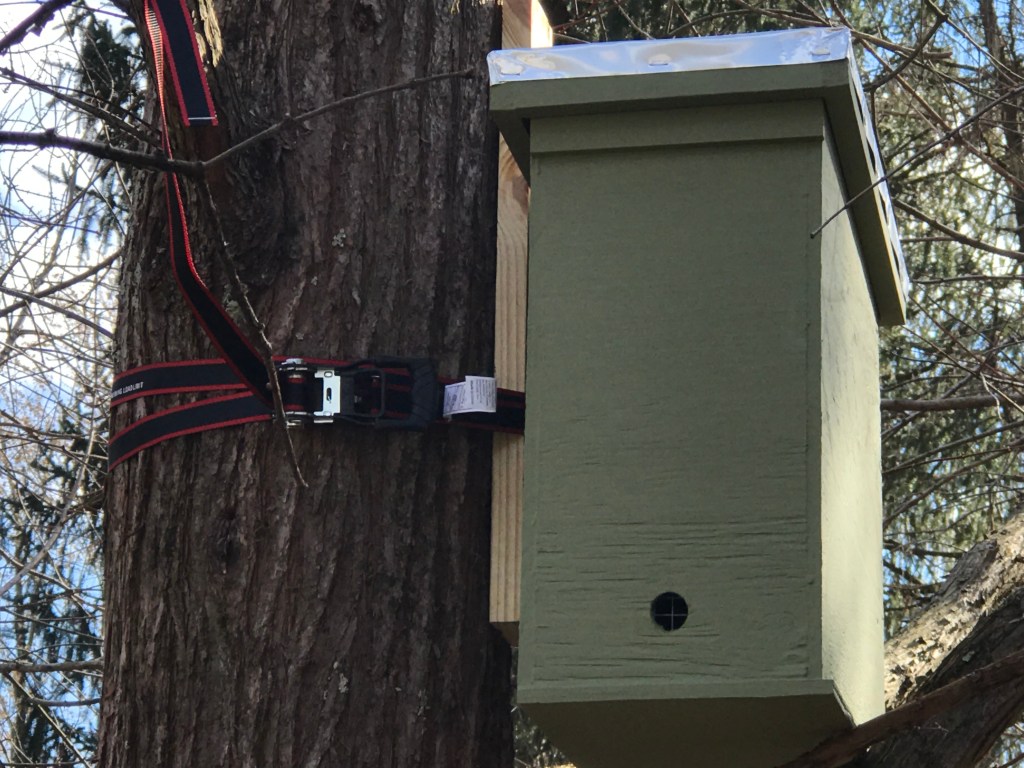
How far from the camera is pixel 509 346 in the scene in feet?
6.91

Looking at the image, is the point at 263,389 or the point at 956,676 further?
the point at 956,676

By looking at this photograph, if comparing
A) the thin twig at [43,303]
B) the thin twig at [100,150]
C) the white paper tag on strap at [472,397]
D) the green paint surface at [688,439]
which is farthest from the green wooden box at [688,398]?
the thin twig at [43,303]

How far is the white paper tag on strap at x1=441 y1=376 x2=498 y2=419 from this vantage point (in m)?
2.02

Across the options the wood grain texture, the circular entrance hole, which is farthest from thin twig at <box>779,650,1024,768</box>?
the wood grain texture

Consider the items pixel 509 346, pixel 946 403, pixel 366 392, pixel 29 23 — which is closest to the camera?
pixel 29 23

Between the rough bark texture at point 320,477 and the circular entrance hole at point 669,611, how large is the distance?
33 cm

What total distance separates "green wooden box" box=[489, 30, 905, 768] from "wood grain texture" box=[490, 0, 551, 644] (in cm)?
20

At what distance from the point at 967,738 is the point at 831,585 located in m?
0.48

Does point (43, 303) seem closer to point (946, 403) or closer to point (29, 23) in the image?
point (29, 23)

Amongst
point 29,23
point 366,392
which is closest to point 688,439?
point 366,392

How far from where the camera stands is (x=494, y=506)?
6.69 ft

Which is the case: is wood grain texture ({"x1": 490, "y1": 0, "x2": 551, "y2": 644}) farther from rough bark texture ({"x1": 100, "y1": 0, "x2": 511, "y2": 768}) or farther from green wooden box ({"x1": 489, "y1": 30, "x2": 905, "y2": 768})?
green wooden box ({"x1": 489, "y1": 30, "x2": 905, "y2": 768})

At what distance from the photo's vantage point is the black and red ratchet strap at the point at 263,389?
1890 mm

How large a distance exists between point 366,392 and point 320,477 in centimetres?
13
